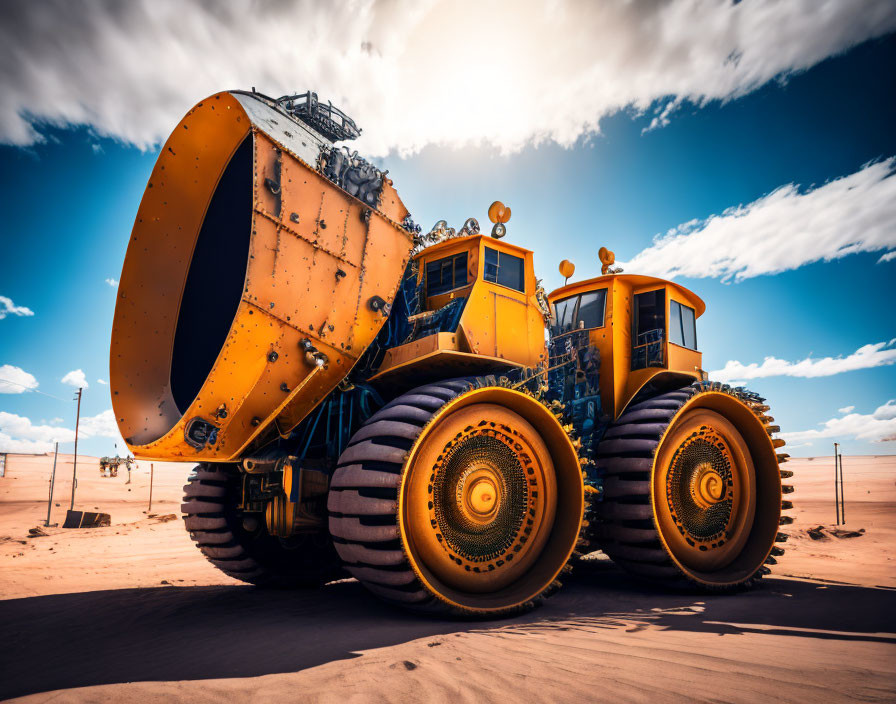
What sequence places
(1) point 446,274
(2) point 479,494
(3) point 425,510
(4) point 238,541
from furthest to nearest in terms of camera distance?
1. (1) point 446,274
2. (4) point 238,541
3. (2) point 479,494
4. (3) point 425,510

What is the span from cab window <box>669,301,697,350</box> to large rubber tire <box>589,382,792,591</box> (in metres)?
0.90

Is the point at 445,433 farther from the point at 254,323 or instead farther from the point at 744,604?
the point at 744,604

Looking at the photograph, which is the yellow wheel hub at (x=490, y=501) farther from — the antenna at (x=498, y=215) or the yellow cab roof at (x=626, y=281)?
the yellow cab roof at (x=626, y=281)

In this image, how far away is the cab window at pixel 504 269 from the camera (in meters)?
5.89

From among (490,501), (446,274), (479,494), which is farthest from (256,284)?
(490,501)

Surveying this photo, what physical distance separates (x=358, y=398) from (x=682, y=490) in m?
4.33

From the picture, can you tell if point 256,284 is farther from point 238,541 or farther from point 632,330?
point 632,330

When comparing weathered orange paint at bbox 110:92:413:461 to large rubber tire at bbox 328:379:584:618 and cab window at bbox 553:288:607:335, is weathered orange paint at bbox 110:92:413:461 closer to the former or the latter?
large rubber tire at bbox 328:379:584:618

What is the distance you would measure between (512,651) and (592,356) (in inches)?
187

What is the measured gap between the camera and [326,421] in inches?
217

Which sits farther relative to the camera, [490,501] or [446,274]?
[446,274]

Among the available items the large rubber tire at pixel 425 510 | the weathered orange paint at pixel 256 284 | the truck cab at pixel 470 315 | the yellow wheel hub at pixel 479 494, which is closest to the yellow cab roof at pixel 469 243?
the truck cab at pixel 470 315

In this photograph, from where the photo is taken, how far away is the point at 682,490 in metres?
6.84

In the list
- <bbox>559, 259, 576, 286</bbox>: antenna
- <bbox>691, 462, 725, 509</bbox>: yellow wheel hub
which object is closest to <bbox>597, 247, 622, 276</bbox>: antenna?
<bbox>559, 259, 576, 286</bbox>: antenna
